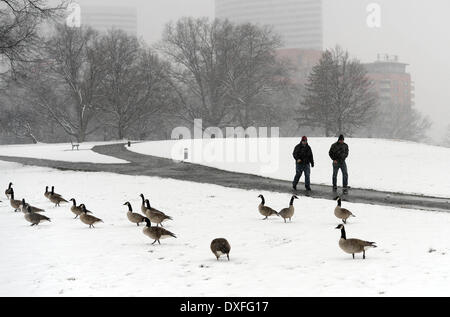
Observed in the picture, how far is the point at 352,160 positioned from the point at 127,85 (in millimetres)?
40894

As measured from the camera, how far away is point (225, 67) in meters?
66.9

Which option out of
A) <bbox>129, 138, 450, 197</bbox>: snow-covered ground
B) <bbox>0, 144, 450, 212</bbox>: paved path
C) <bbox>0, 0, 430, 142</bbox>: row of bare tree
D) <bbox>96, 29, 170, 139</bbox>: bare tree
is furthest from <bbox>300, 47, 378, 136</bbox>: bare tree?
<bbox>0, 144, 450, 212</bbox>: paved path

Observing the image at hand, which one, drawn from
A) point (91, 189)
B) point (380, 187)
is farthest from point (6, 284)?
point (380, 187)

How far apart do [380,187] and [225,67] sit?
48.4m

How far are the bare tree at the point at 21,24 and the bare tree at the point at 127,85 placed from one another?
36072 millimetres

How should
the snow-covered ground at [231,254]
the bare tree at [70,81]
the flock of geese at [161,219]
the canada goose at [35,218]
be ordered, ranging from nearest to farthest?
1. the snow-covered ground at [231,254]
2. the flock of geese at [161,219]
3. the canada goose at [35,218]
4. the bare tree at [70,81]

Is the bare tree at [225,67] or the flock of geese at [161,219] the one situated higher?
the bare tree at [225,67]

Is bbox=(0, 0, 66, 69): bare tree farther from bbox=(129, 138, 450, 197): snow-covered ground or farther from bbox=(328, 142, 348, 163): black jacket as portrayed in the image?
bbox=(328, 142, 348, 163): black jacket

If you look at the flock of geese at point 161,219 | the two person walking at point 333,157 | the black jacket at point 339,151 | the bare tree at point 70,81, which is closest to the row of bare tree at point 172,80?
the bare tree at point 70,81

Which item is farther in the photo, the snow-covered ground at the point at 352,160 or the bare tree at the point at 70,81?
the bare tree at the point at 70,81

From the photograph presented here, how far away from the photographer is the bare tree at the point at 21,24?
25.5m

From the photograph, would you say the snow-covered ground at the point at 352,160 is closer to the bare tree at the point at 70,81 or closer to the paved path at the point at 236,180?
the paved path at the point at 236,180

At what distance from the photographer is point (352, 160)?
3009 centimetres

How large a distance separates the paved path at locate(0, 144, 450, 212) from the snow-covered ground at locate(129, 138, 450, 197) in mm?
1479
